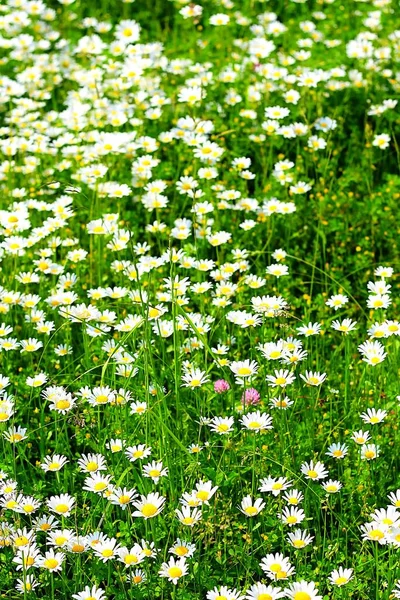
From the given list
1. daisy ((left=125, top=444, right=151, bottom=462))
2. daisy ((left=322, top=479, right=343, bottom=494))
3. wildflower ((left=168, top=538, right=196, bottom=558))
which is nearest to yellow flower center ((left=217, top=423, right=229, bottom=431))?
daisy ((left=125, top=444, right=151, bottom=462))

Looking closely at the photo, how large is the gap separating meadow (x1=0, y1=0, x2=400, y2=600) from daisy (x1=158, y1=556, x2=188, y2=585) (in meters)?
0.02

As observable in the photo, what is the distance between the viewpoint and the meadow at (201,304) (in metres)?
2.80

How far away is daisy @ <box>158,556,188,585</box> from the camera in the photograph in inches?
103

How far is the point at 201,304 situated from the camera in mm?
3723

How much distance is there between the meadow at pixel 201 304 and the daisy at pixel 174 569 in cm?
2

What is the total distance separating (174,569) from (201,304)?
1289 millimetres

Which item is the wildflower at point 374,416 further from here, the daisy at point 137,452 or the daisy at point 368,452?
the daisy at point 137,452

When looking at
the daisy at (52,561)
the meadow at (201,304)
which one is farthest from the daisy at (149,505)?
the daisy at (52,561)

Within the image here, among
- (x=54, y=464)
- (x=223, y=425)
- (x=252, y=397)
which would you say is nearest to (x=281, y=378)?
(x=252, y=397)

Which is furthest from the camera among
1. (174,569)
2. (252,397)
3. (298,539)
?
(252,397)

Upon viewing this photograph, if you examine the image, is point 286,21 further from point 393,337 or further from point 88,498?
point 88,498

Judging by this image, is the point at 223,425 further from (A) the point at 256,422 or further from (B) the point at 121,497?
(B) the point at 121,497

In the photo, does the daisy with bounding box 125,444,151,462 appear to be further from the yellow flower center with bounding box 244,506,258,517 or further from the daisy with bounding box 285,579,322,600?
the daisy with bounding box 285,579,322,600

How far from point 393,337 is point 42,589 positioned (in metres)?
1.53
